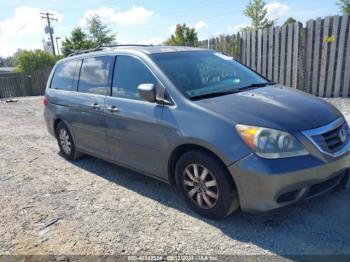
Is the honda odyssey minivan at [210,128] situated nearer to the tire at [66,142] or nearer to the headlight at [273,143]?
the headlight at [273,143]

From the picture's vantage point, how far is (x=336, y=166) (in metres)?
2.90

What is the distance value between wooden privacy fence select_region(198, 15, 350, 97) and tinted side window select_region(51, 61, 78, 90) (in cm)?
603

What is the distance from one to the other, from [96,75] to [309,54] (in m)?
6.15

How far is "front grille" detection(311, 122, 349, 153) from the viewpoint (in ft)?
9.20

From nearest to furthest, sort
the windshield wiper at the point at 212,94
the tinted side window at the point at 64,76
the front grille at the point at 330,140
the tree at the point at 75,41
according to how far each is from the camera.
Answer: the front grille at the point at 330,140, the windshield wiper at the point at 212,94, the tinted side window at the point at 64,76, the tree at the point at 75,41

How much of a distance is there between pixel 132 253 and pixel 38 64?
30.9 meters

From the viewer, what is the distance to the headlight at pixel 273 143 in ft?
8.82

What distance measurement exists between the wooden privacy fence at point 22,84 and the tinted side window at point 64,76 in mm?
15221

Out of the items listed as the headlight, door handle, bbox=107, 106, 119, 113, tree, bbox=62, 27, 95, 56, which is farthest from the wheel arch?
tree, bbox=62, 27, 95, 56

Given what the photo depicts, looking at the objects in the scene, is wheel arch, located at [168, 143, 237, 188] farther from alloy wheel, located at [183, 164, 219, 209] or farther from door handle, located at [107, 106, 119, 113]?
door handle, located at [107, 106, 119, 113]

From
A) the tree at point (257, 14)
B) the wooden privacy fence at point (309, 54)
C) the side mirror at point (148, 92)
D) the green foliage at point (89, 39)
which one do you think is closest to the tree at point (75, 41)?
the green foliage at point (89, 39)

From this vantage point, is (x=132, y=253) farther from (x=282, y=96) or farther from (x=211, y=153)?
(x=282, y=96)

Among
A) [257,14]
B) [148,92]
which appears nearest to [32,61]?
[257,14]

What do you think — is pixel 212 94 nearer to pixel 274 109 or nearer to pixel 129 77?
pixel 274 109
